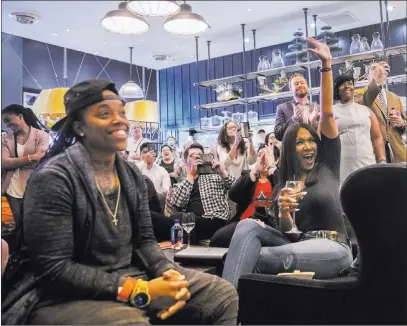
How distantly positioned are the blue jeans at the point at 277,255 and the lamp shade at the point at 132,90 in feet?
1.97

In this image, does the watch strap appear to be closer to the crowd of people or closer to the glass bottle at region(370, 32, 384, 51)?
the crowd of people

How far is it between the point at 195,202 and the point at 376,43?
1.21 m

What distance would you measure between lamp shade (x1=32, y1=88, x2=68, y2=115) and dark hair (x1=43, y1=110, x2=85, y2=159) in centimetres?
10

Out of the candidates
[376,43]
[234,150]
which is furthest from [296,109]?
[376,43]

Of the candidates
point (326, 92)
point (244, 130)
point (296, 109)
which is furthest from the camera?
point (244, 130)

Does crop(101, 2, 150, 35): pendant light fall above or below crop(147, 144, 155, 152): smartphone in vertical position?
above

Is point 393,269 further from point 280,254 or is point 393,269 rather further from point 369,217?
point 280,254

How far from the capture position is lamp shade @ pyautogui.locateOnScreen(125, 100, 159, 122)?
125 cm

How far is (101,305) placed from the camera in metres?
0.87

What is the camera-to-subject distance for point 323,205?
1490 millimetres

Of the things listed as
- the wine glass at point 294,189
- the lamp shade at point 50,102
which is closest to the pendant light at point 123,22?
the lamp shade at point 50,102

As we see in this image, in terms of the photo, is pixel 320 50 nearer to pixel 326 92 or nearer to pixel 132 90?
pixel 326 92

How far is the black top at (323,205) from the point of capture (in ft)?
4.86

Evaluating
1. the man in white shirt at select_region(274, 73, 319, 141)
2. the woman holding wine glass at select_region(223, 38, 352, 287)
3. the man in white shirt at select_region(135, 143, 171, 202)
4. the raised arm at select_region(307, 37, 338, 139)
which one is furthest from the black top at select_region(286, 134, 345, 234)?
the man in white shirt at select_region(135, 143, 171, 202)
